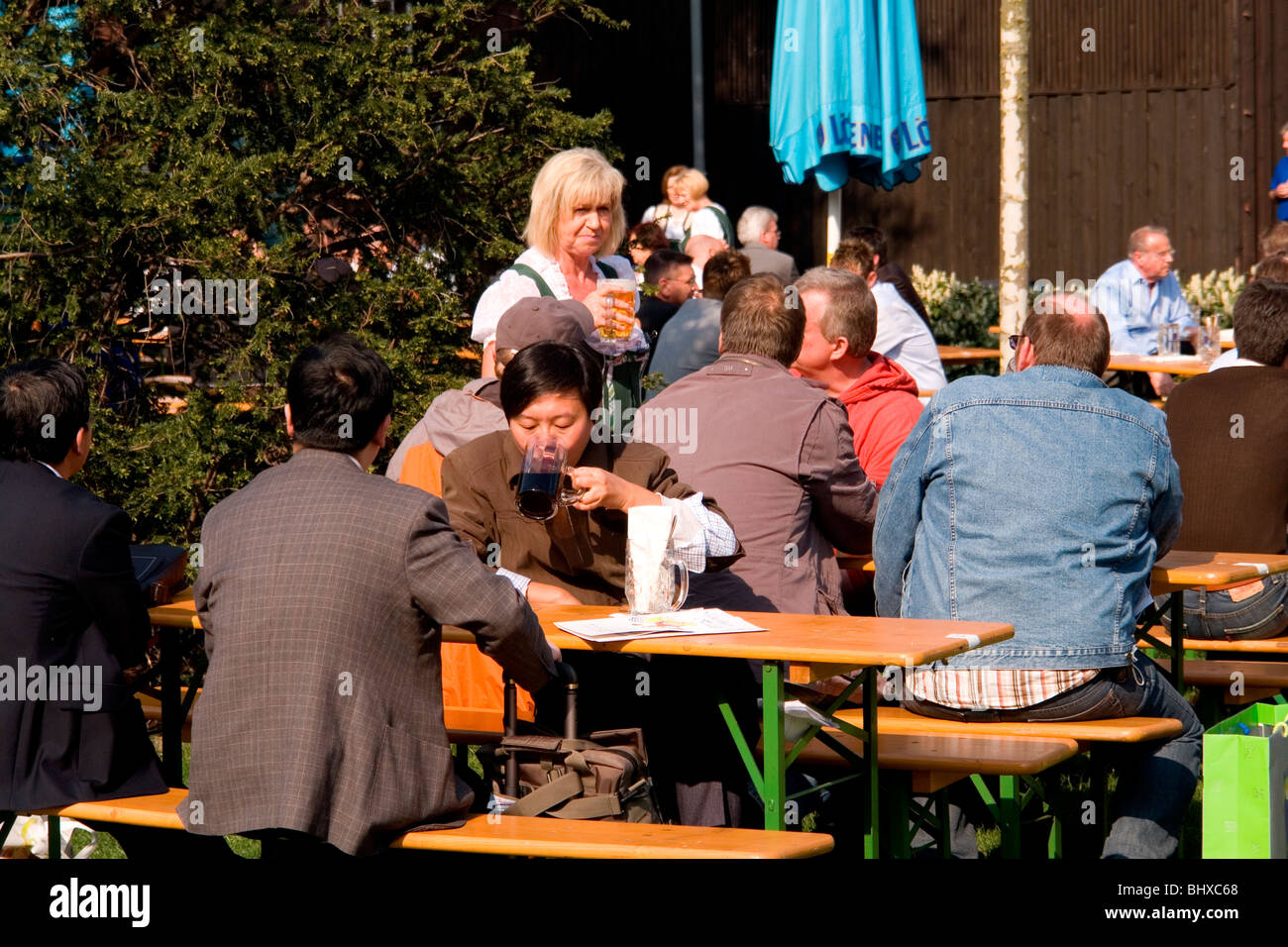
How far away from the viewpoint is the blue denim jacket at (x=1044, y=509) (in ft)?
13.1

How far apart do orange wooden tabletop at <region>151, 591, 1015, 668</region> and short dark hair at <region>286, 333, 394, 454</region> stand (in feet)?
2.12

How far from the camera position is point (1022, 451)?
13.2ft

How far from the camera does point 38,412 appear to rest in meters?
3.68

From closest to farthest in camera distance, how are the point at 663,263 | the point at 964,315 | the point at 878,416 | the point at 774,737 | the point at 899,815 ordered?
Result: the point at 774,737, the point at 899,815, the point at 878,416, the point at 663,263, the point at 964,315

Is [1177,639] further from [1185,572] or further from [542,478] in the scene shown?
[542,478]

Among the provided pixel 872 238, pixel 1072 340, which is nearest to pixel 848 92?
pixel 872 238

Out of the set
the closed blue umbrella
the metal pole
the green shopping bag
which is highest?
the metal pole

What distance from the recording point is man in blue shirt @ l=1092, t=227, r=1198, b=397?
1018cm

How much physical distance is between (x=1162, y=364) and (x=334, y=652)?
6594 millimetres

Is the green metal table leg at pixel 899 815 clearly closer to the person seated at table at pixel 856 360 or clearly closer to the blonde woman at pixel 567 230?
the person seated at table at pixel 856 360

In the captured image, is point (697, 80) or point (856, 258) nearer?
point (856, 258)

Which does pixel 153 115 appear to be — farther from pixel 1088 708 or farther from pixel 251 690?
pixel 1088 708

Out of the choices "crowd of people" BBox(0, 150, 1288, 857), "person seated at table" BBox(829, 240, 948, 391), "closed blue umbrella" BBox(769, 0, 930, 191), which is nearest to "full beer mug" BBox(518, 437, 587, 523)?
"crowd of people" BBox(0, 150, 1288, 857)

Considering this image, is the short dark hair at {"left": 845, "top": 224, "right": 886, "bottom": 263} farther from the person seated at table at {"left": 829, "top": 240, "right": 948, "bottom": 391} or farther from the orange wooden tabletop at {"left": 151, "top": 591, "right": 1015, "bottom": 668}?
the orange wooden tabletop at {"left": 151, "top": 591, "right": 1015, "bottom": 668}
